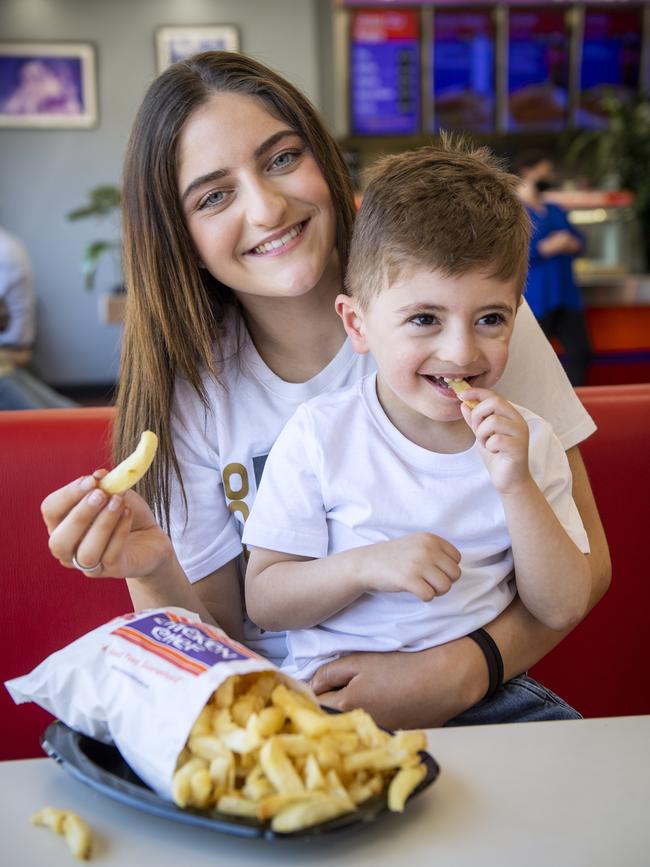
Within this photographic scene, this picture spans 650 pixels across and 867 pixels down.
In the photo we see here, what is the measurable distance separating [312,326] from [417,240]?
37cm

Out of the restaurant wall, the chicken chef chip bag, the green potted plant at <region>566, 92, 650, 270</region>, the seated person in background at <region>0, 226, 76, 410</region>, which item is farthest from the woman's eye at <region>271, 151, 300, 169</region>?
the restaurant wall

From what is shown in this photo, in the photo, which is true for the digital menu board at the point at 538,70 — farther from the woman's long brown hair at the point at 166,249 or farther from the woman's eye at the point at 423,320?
the woman's eye at the point at 423,320

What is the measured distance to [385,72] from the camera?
313 inches

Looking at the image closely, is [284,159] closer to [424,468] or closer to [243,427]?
[243,427]

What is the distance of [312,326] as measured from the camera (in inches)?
61.0

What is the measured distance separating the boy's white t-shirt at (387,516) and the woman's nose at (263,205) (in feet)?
0.96

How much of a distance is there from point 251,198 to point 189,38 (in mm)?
7281

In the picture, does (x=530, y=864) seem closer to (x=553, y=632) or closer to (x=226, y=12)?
(x=553, y=632)

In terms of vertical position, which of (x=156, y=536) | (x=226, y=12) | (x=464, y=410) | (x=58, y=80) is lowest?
(x=156, y=536)

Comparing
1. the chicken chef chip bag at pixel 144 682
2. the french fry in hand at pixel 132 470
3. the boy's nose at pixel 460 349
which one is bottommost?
the chicken chef chip bag at pixel 144 682

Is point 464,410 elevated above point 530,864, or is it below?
above

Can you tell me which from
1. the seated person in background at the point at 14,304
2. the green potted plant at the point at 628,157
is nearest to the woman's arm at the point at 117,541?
the seated person in background at the point at 14,304

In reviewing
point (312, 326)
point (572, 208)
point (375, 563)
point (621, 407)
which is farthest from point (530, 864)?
point (572, 208)

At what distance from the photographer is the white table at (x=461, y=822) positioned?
2.40ft
